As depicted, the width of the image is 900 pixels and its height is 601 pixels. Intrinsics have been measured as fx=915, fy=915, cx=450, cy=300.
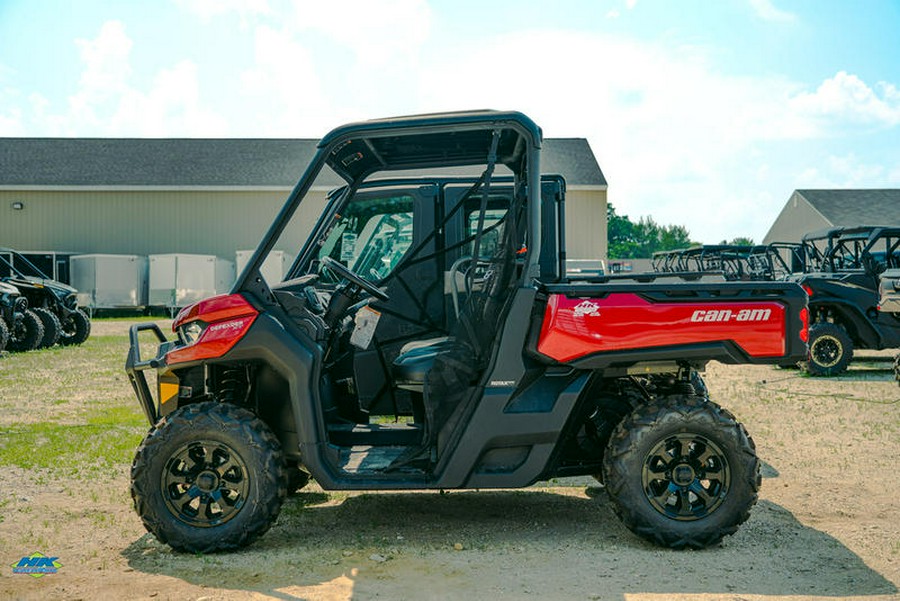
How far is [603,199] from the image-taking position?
35.2m

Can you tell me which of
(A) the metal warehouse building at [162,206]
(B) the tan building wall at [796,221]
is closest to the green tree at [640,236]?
(B) the tan building wall at [796,221]

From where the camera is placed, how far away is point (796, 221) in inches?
1779

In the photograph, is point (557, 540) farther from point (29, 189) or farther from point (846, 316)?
point (29, 189)

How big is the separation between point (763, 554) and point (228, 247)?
32.6 metres

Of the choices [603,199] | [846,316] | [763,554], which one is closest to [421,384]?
[763,554]

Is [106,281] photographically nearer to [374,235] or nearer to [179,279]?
[179,279]

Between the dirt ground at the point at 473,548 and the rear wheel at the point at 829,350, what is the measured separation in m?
6.40

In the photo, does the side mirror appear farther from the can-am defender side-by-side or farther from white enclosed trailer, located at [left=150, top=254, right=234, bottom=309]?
white enclosed trailer, located at [left=150, top=254, right=234, bottom=309]

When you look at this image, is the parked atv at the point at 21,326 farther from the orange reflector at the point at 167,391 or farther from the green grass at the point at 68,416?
the orange reflector at the point at 167,391

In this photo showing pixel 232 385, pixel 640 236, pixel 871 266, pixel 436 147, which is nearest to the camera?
pixel 232 385

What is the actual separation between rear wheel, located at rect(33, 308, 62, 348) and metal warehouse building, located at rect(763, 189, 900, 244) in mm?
32296

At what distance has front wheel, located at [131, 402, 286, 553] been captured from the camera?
4645 millimetres

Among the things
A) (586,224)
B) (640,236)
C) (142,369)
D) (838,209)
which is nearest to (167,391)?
(142,369)

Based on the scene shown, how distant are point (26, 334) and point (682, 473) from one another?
50.9 ft
